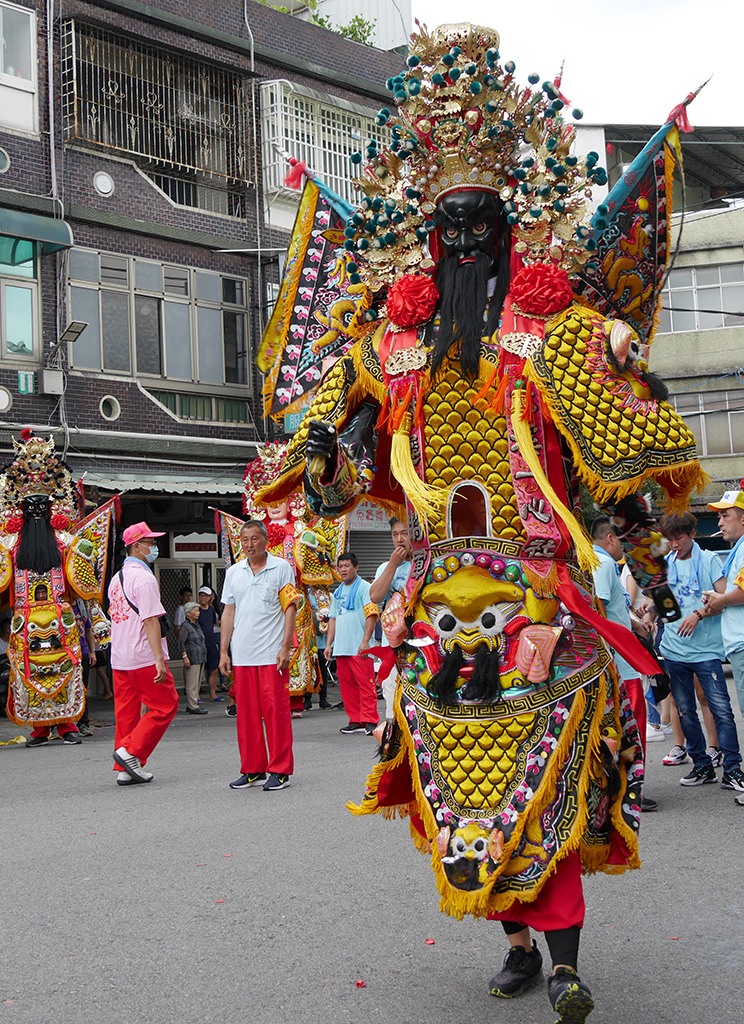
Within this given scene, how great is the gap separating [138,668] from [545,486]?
222 inches

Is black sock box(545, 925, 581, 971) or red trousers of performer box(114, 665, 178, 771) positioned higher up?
red trousers of performer box(114, 665, 178, 771)

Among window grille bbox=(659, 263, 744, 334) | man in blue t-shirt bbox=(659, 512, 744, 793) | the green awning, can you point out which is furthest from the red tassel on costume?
window grille bbox=(659, 263, 744, 334)

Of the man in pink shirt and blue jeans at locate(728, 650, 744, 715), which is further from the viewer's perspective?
the man in pink shirt

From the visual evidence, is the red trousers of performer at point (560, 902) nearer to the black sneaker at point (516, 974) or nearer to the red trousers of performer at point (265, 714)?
the black sneaker at point (516, 974)

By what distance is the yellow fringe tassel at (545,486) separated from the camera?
3289mm

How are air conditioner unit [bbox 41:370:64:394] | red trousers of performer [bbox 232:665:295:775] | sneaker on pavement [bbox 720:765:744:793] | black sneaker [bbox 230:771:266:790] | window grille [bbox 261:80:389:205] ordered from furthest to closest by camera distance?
1. window grille [bbox 261:80:389:205]
2. air conditioner unit [bbox 41:370:64:394]
3. black sneaker [bbox 230:771:266:790]
4. red trousers of performer [bbox 232:665:295:775]
5. sneaker on pavement [bbox 720:765:744:793]

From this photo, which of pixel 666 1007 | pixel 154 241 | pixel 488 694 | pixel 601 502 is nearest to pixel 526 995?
pixel 666 1007

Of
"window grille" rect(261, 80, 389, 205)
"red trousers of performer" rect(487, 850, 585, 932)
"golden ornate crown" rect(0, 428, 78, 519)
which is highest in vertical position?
"window grille" rect(261, 80, 389, 205)

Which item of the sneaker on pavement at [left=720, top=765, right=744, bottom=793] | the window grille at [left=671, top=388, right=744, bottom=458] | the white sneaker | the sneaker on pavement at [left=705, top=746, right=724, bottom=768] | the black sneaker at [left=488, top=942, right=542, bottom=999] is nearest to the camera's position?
the black sneaker at [left=488, top=942, right=542, bottom=999]

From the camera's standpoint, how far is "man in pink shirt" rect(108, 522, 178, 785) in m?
8.28

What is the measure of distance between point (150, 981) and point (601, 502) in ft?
7.52

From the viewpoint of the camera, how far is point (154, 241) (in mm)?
18656

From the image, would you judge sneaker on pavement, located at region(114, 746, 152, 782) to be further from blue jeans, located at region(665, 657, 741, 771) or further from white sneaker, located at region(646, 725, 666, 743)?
white sneaker, located at region(646, 725, 666, 743)

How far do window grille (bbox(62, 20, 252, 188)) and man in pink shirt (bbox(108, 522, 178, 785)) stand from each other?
11.3m
